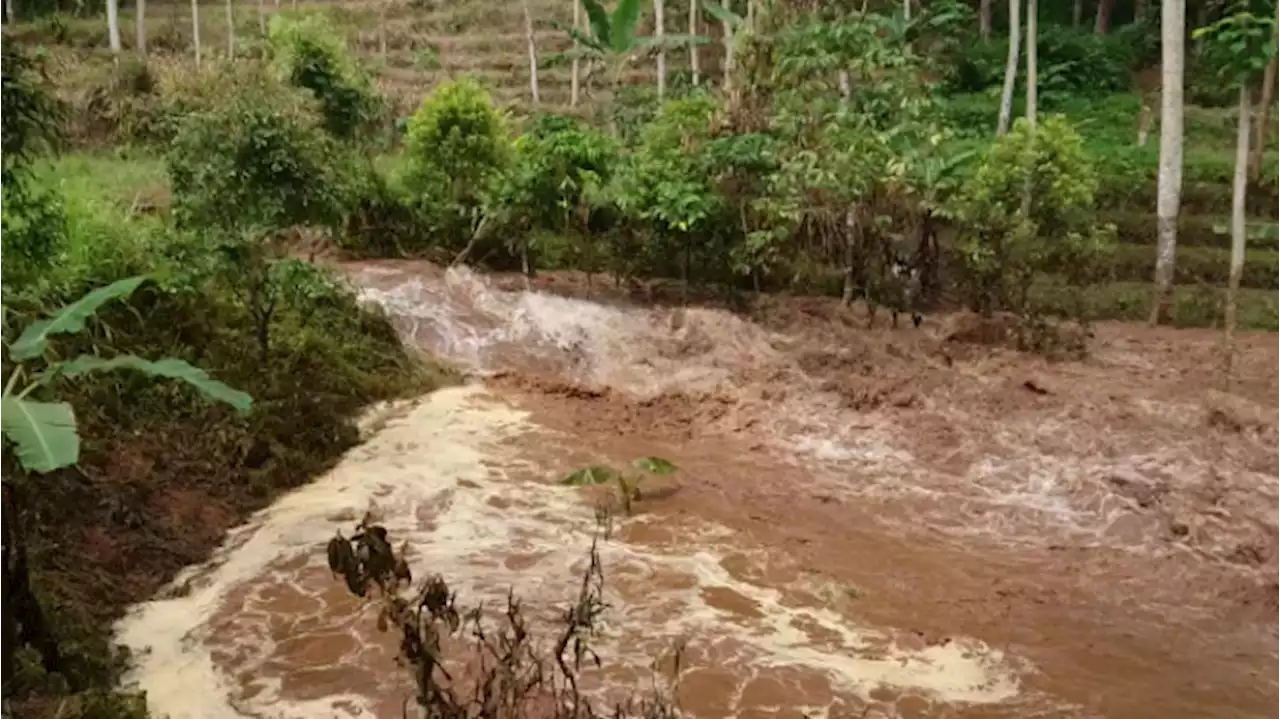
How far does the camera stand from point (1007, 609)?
19.1 ft

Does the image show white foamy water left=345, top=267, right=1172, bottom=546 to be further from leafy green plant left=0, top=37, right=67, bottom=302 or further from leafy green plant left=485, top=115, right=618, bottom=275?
leafy green plant left=0, top=37, right=67, bottom=302

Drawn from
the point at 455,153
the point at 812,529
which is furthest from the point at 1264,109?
the point at 812,529

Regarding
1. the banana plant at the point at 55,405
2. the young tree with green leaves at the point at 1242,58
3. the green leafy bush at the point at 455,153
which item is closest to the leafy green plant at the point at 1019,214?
the young tree with green leaves at the point at 1242,58

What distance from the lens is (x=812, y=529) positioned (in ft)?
22.8

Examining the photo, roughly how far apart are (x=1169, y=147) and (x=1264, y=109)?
1717 mm

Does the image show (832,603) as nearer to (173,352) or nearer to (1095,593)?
(1095,593)

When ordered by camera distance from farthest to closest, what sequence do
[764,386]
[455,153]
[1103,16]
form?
[1103,16] < [455,153] < [764,386]

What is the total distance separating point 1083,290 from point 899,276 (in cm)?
272

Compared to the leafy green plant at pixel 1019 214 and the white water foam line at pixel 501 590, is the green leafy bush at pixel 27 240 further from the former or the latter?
the leafy green plant at pixel 1019 214

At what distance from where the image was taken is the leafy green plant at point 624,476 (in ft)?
23.8

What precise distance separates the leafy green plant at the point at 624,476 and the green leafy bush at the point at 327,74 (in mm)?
7400

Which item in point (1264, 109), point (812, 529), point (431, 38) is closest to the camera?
point (812, 529)

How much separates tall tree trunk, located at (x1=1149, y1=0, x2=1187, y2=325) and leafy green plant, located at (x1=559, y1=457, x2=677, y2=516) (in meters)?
7.45

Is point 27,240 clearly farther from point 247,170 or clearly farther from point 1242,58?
point 1242,58
